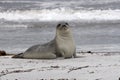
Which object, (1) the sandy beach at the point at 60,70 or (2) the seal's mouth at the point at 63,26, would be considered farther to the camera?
(2) the seal's mouth at the point at 63,26

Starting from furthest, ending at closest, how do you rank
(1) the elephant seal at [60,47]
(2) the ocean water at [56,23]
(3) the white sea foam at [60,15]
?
(3) the white sea foam at [60,15] → (2) the ocean water at [56,23] → (1) the elephant seal at [60,47]

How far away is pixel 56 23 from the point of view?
2189 centimetres

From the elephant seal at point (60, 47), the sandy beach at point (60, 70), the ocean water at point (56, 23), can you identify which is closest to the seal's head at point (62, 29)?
the elephant seal at point (60, 47)

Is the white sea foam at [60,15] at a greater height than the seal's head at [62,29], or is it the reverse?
the seal's head at [62,29]

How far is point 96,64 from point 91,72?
3.58 ft

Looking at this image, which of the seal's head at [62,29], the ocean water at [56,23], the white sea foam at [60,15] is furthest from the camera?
the white sea foam at [60,15]

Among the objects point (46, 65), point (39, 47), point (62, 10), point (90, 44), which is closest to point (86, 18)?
point (62, 10)

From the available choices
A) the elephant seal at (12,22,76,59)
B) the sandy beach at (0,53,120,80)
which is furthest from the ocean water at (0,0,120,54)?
the sandy beach at (0,53,120,80)

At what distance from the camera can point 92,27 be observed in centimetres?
1959

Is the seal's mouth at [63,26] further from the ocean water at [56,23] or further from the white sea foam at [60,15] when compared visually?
the white sea foam at [60,15]

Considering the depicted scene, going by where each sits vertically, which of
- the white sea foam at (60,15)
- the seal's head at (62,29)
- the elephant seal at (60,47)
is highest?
the seal's head at (62,29)

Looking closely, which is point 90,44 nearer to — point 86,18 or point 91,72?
point 91,72

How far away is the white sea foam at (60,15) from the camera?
24062mm

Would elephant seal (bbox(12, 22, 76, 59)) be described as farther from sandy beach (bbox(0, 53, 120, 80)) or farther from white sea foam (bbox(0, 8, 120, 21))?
white sea foam (bbox(0, 8, 120, 21))
